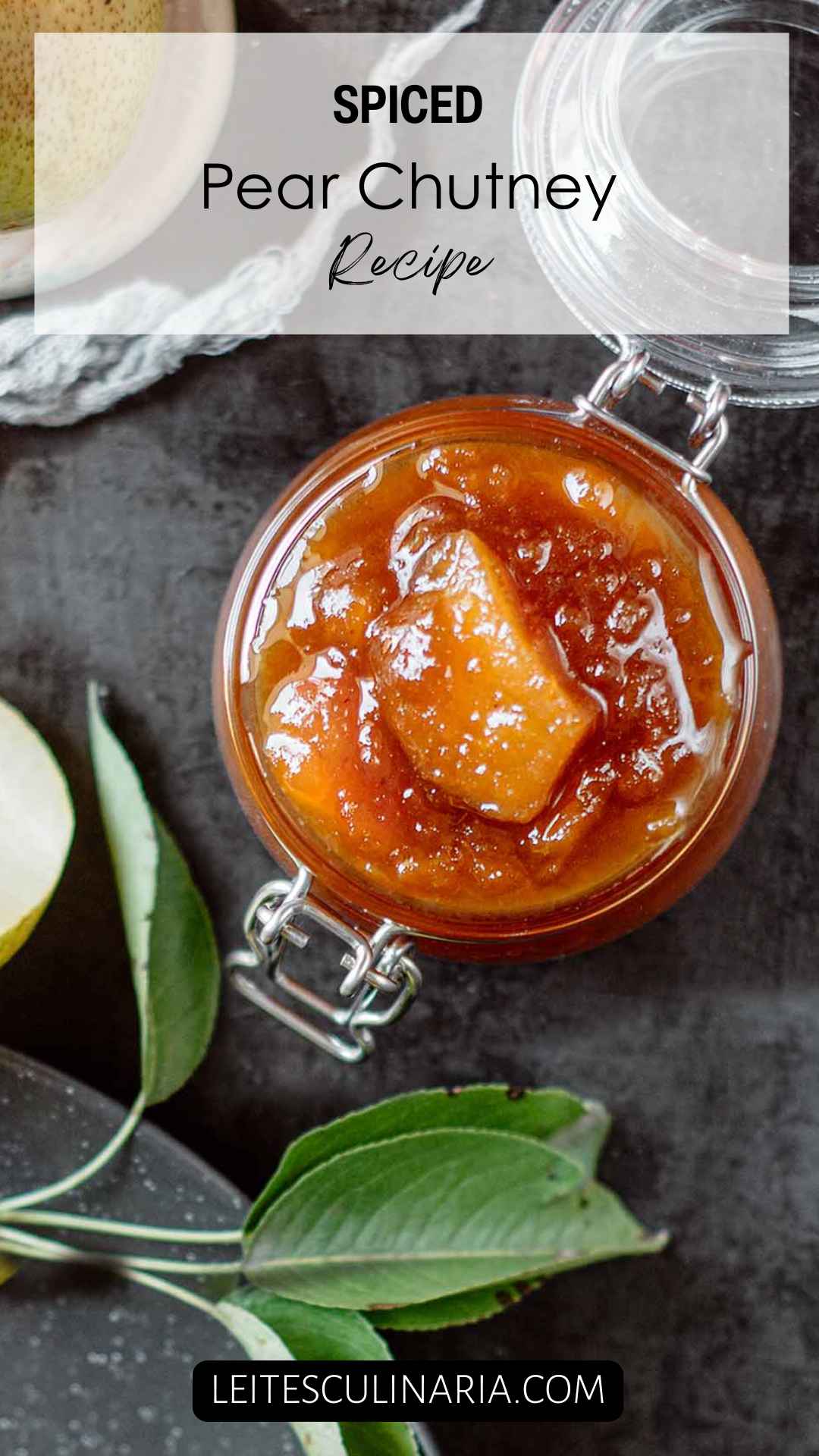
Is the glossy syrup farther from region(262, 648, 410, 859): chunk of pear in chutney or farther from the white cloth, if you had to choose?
the white cloth

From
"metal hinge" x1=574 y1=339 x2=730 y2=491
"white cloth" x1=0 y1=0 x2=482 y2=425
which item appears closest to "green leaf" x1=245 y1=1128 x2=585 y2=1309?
"metal hinge" x1=574 y1=339 x2=730 y2=491

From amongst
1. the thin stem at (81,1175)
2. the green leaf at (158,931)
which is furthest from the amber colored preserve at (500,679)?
the thin stem at (81,1175)

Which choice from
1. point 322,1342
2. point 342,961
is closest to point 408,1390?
point 322,1342

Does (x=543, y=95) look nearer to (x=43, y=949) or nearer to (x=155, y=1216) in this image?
(x=43, y=949)

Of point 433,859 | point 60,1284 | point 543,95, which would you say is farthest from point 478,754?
point 60,1284

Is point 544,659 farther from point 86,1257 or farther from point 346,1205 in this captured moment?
point 86,1257

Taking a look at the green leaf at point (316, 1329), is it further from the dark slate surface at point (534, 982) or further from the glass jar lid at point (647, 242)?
the glass jar lid at point (647, 242)
